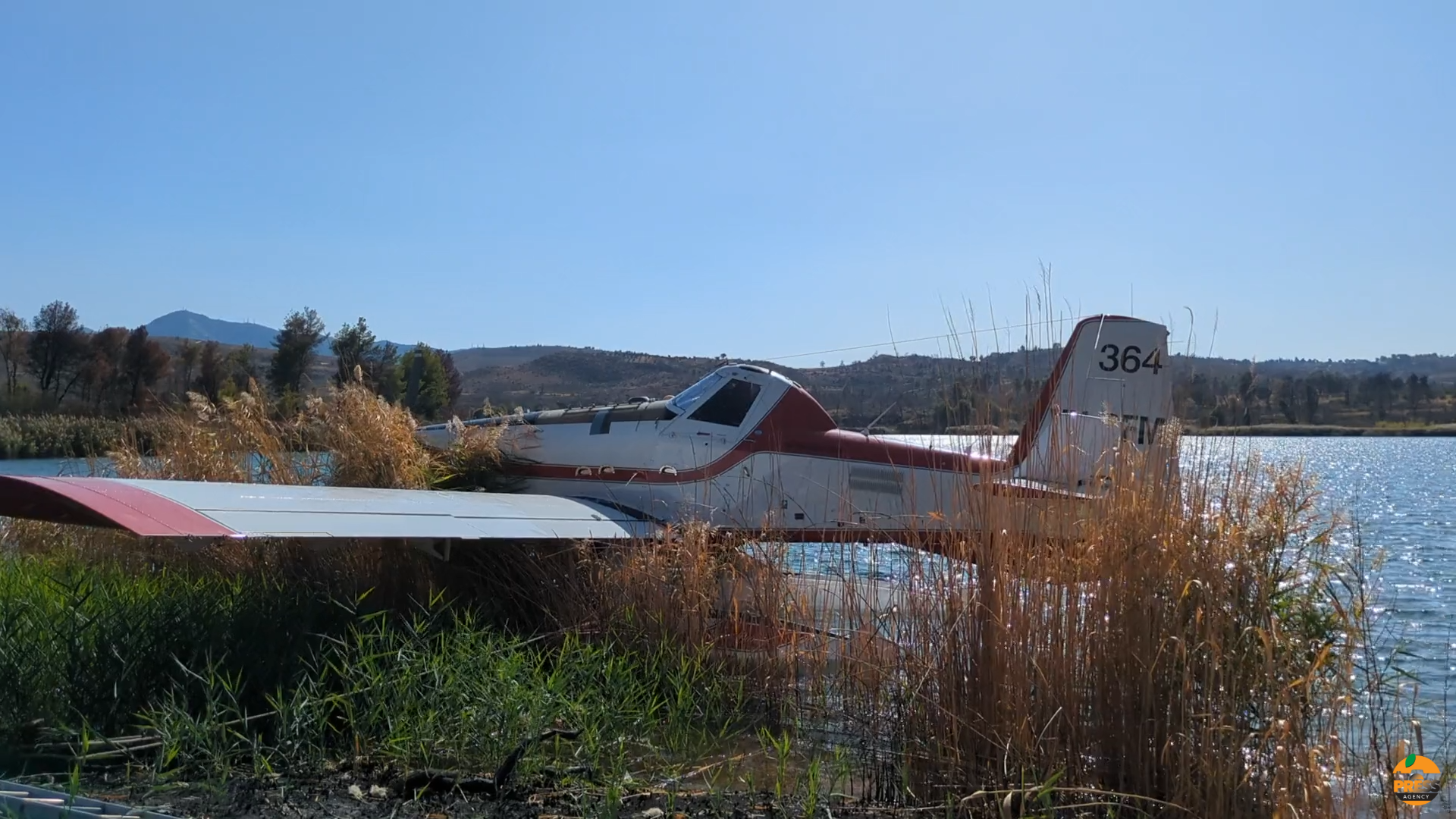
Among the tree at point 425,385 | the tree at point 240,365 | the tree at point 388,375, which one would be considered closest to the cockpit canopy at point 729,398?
the tree at point 388,375

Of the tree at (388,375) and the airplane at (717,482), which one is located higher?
the tree at (388,375)

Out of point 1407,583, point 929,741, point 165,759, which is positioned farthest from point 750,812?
point 1407,583

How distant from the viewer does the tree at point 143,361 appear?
3288cm

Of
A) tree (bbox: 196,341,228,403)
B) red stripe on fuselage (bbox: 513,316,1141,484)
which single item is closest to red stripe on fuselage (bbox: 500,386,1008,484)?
red stripe on fuselage (bbox: 513,316,1141,484)

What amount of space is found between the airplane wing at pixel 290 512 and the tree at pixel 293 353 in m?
22.2

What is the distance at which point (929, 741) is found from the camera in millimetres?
3566

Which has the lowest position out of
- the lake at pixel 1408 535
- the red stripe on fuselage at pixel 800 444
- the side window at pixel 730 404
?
the lake at pixel 1408 535

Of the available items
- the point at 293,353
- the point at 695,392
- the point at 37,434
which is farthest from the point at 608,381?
the point at 695,392

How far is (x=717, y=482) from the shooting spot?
8188 millimetres

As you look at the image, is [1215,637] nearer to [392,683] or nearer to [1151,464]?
[1151,464]

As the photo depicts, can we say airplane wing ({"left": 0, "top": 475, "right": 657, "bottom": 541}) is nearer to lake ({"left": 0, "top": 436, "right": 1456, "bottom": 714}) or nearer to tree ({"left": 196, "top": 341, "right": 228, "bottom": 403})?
lake ({"left": 0, "top": 436, "right": 1456, "bottom": 714})

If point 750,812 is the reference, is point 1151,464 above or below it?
above

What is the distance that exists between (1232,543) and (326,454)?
8.12 metres

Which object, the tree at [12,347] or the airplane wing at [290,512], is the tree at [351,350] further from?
the tree at [12,347]
